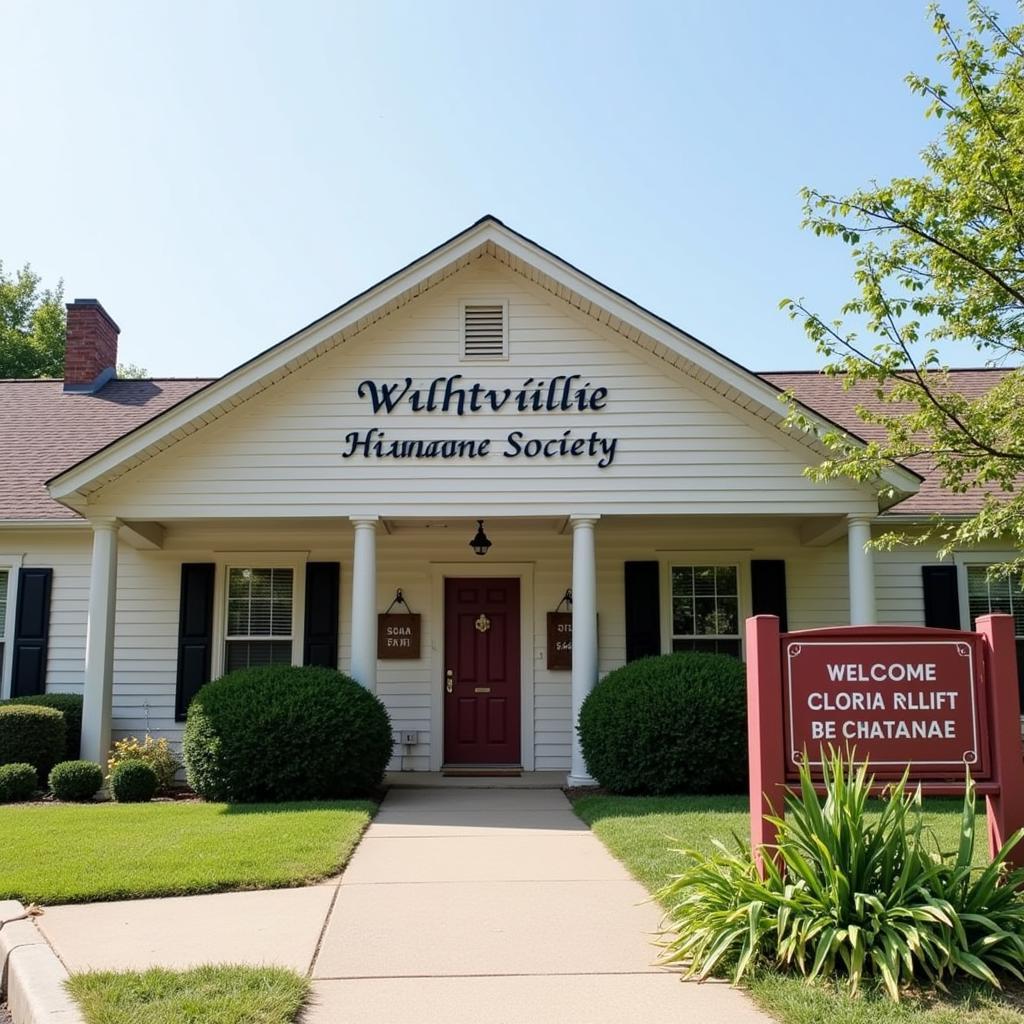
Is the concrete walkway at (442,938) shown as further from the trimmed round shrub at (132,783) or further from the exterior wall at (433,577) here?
the exterior wall at (433,577)

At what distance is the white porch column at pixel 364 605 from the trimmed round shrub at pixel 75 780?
288 centimetres

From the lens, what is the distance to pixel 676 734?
9938 millimetres

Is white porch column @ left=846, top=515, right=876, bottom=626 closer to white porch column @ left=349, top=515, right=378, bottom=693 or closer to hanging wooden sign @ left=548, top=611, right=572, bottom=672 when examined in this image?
hanging wooden sign @ left=548, top=611, right=572, bottom=672

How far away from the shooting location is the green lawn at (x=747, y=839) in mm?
3873

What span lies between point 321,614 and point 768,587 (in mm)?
5697

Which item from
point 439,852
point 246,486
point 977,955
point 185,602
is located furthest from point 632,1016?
point 185,602

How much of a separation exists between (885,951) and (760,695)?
137 cm

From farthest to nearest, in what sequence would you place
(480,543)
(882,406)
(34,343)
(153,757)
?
(34,343), (882,406), (480,543), (153,757)

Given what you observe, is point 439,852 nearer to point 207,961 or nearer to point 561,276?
point 207,961

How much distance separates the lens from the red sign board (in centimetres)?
532

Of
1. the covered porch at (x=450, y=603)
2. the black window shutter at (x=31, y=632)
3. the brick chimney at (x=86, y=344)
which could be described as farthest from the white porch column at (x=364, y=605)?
the brick chimney at (x=86, y=344)

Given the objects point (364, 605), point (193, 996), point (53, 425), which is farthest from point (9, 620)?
point (193, 996)

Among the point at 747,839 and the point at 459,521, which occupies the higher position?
the point at 459,521

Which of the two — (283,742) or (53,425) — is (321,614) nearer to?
(283,742)
